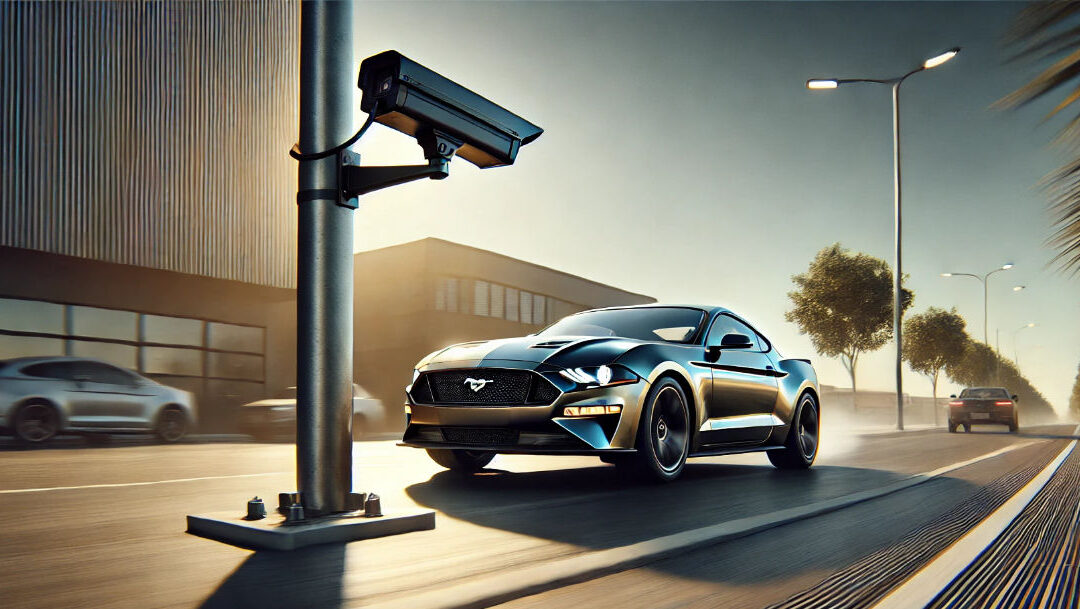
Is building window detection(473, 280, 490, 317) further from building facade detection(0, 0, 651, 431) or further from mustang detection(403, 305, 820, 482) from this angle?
mustang detection(403, 305, 820, 482)

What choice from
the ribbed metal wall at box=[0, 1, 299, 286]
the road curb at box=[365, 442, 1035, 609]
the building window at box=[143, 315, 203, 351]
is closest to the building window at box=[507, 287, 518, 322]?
the ribbed metal wall at box=[0, 1, 299, 286]

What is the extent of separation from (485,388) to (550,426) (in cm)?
57

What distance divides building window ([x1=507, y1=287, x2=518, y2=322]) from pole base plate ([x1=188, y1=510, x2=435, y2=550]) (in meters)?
36.2

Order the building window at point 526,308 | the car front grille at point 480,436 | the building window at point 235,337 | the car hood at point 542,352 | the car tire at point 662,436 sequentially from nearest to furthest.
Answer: the car front grille at point 480,436 → the car hood at point 542,352 → the car tire at point 662,436 → the building window at point 235,337 → the building window at point 526,308

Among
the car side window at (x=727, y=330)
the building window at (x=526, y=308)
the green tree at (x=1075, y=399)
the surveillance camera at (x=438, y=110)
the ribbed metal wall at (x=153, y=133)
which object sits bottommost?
the green tree at (x=1075, y=399)

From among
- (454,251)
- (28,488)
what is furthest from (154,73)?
(28,488)

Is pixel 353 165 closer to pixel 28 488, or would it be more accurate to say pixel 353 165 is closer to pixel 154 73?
pixel 28 488

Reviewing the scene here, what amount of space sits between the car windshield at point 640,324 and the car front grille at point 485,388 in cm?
130

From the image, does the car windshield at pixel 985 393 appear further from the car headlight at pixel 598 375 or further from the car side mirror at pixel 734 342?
the car headlight at pixel 598 375

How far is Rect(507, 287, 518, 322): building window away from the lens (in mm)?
40344

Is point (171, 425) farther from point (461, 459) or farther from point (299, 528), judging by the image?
point (299, 528)

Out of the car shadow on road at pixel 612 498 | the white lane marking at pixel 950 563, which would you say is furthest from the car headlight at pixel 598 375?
the white lane marking at pixel 950 563

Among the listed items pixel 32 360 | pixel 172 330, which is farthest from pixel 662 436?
pixel 172 330

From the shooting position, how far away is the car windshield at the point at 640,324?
697 centimetres
